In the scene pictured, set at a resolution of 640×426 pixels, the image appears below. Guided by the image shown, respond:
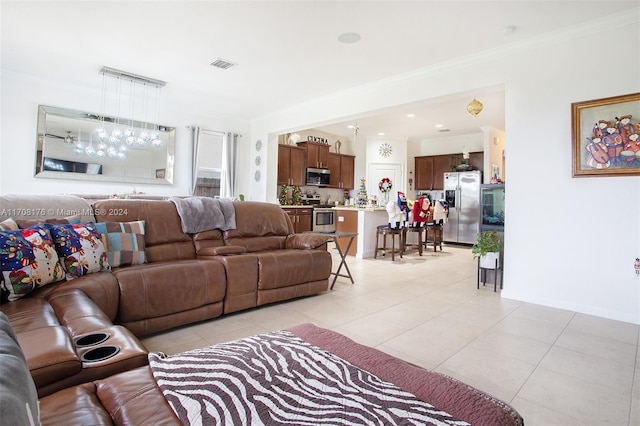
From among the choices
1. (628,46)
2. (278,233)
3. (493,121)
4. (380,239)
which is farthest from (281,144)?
(628,46)

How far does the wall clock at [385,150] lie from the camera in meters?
9.01

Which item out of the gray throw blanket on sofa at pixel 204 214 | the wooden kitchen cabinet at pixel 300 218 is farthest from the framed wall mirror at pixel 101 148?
the gray throw blanket on sofa at pixel 204 214

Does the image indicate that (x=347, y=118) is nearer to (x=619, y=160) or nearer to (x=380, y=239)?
(x=380, y=239)

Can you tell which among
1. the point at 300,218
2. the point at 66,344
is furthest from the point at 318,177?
the point at 66,344

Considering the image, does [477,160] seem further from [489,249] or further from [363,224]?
[489,249]

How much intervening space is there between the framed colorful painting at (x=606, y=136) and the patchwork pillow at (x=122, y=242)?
411 centimetres

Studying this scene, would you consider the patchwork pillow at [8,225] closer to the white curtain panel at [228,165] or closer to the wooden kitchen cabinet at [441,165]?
the white curtain panel at [228,165]

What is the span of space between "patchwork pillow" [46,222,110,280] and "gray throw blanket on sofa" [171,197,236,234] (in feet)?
2.90

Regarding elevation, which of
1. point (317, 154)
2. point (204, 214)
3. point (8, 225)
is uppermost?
point (317, 154)

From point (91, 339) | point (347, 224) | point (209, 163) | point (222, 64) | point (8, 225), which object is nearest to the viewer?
point (91, 339)

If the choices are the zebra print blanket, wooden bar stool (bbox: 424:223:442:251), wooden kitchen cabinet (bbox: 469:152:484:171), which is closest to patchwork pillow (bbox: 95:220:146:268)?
the zebra print blanket

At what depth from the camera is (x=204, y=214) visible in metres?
3.48

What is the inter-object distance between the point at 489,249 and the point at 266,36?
11.7ft

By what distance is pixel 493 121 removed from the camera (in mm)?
7078
